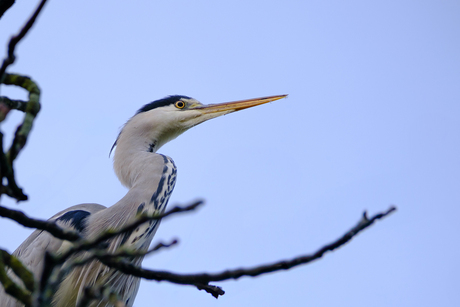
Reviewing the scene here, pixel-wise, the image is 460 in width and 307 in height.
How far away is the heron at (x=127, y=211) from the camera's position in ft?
8.89

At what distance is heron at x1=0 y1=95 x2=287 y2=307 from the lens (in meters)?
2.71

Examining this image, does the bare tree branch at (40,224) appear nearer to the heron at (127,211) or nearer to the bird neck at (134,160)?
the heron at (127,211)

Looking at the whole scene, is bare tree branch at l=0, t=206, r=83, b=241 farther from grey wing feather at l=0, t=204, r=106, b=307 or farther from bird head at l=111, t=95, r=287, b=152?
bird head at l=111, t=95, r=287, b=152

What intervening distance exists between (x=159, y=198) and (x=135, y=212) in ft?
0.50

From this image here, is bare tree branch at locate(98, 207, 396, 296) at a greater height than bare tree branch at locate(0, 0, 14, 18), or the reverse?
bare tree branch at locate(0, 0, 14, 18)

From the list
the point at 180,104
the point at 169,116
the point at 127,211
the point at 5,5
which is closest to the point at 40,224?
the point at 5,5

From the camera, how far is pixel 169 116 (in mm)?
3822

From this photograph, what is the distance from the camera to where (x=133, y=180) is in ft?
10.4

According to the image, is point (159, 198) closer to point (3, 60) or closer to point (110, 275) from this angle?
point (110, 275)

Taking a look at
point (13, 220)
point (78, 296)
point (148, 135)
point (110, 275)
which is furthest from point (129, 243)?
point (13, 220)

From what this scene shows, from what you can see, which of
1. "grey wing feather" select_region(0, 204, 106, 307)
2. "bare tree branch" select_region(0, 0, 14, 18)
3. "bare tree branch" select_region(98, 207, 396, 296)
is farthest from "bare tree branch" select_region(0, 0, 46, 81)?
"grey wing feather" select_region(0, 204, 106, 307)

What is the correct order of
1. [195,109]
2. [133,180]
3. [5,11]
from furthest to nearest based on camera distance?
1. [195,109]
2. [133,180]
3. [5,11]

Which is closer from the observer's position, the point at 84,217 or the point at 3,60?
the point at 3,60

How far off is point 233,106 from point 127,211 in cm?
140
